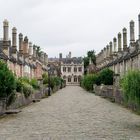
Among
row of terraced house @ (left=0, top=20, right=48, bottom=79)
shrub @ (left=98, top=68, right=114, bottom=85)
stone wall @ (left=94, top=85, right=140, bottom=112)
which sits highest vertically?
row of terraced house @ (left=0, top=20, right=48, bottom=79)

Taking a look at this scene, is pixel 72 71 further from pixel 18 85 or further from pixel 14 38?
pixel 18 85

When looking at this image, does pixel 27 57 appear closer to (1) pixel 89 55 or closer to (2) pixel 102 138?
(2) pixel 102 138

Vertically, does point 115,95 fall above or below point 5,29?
below

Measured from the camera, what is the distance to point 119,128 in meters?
18.6

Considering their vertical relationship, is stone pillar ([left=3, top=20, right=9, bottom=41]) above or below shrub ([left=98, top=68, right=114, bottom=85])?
above

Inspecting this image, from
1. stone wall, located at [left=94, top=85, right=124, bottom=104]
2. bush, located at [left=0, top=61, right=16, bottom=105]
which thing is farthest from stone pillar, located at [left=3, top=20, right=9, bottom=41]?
bush, located at [left=0, top=61, right=16, bottom=105]

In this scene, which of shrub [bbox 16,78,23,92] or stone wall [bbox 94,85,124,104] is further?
stone wall [bbox 94,85,124,104]

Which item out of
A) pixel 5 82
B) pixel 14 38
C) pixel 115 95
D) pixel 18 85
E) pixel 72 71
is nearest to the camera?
pixel 5 82

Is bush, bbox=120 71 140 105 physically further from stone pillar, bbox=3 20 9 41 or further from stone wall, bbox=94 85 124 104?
stone pillar, bbox=3 20 9 41

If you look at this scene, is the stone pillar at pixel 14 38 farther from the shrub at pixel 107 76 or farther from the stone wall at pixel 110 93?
the stone wall at pixel 110 93

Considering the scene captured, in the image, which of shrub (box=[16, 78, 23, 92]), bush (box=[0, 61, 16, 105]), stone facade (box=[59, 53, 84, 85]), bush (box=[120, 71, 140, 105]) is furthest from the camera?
→ stone facade (box=[59, 53, 84, 85])

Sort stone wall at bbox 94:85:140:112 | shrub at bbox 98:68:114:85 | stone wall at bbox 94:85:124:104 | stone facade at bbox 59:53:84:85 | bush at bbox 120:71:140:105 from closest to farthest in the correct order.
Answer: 1. bush at bbox 120:71:140:105
2. stone wall at bbox 94:85:140:112
3. stone wall at bbox 94:85:124:104
4. shrub at bbox 98:68:114:85
5. stone facade at bbox 59:53:84:85

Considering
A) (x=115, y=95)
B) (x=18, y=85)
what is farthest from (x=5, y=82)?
(x=115, y=95)

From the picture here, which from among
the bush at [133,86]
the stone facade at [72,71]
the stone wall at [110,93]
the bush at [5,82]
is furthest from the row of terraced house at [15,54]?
the stone facade at [72,71]
